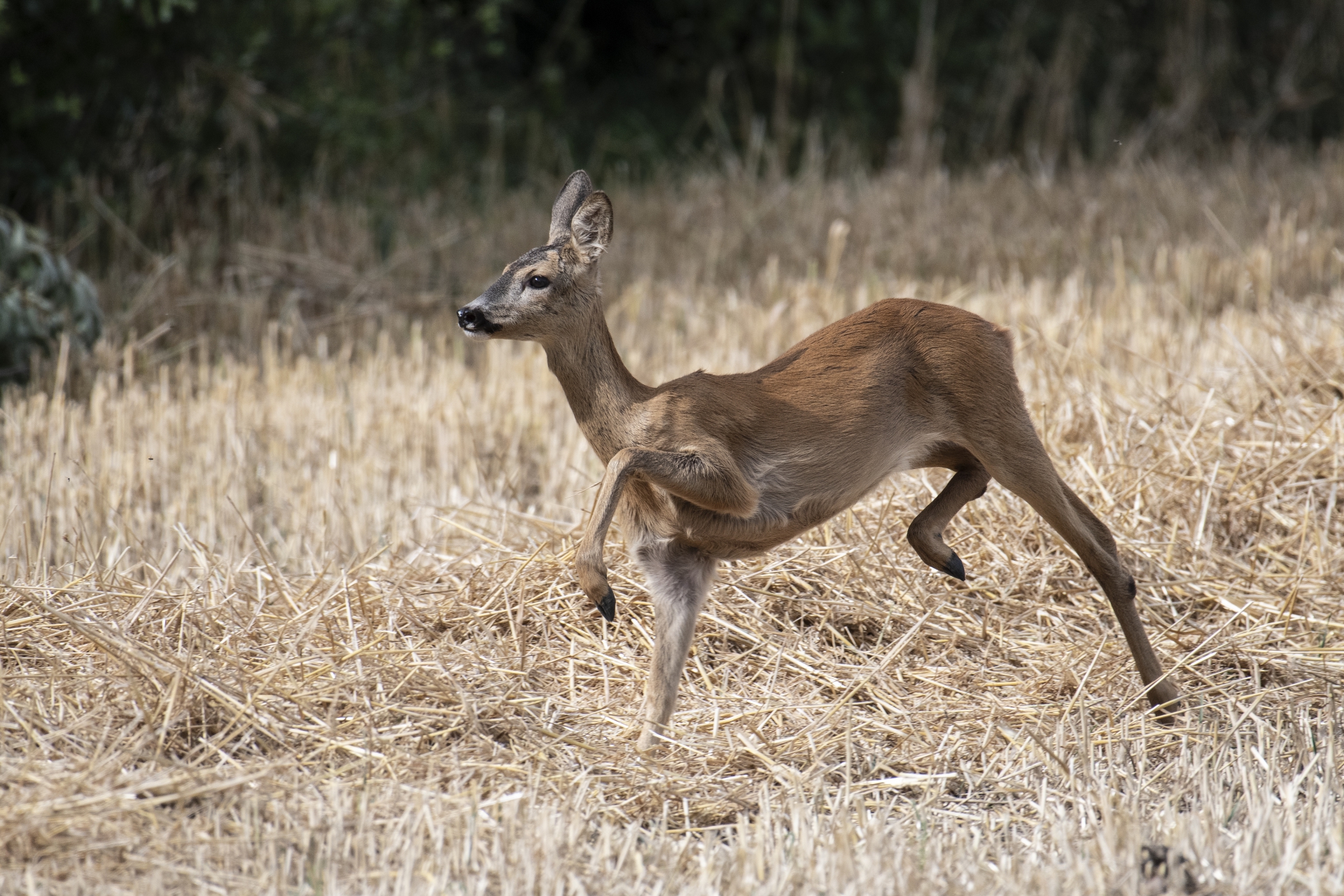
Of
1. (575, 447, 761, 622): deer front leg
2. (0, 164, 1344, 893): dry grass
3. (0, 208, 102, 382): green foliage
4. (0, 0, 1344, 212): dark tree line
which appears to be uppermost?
(0, 0, 1344, 212): dark tree line

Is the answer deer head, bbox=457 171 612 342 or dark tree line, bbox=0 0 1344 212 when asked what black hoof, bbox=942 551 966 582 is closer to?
deer head, bbox=457 171 612 342

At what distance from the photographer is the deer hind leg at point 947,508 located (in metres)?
4.80

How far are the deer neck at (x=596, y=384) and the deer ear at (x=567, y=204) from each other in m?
0.25

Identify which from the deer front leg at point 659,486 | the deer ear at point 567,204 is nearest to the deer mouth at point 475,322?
the deer ear at point 567,204

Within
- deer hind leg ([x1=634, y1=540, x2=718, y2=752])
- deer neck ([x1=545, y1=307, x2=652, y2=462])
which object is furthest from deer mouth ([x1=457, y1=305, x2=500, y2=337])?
deer hind leg ([x1=634, y1=540, x2=718, y2=752])

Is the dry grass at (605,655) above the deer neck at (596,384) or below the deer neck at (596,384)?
Result: below

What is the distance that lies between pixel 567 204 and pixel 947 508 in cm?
167

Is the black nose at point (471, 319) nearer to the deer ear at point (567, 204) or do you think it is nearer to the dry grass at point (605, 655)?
the deer ear at point (567, 204)

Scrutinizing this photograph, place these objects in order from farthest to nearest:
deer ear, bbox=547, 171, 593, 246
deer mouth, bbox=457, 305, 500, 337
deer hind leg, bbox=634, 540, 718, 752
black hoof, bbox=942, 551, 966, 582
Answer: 1. black hoof, bbox=942, 551, 966, 582
2. deer hind leg, bbox=634, 540, 718, 752
3. deer ear, bbox=547, 171, 593, 246
4. deer mouth, bbox=457, 305, 500, 337

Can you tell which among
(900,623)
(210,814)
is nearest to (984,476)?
(900,623)

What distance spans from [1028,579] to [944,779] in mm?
1611

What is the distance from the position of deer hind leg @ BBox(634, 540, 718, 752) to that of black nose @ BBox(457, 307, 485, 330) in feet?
3.00

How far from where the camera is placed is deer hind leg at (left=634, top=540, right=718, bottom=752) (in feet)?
14.4

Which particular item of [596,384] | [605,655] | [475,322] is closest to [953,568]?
[605,655]
